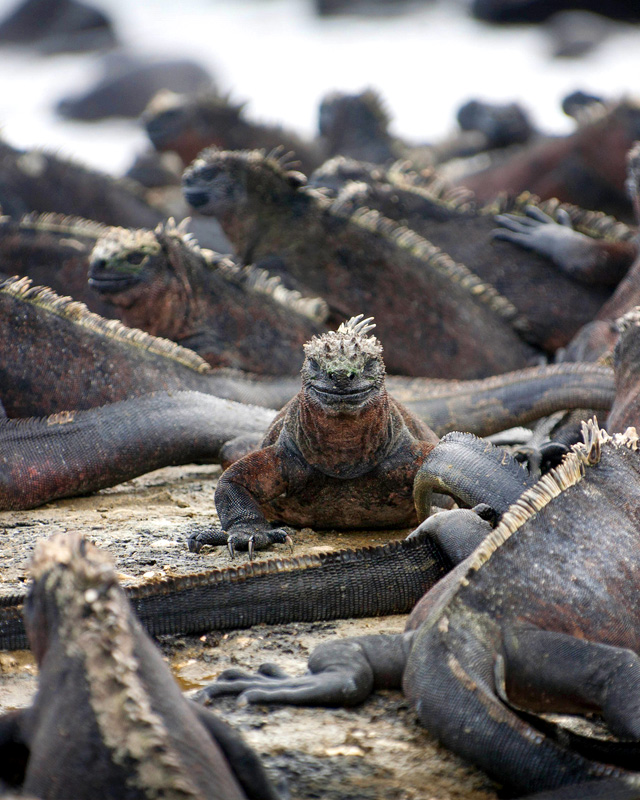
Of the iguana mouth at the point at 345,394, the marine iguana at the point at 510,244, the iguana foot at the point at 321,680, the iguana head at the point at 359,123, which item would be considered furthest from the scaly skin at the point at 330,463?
the iguana head at the point at 359,123

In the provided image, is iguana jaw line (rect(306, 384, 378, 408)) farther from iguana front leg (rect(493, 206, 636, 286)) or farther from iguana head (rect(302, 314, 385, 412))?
iguana front leg (rect(493, 206, 636, 286))

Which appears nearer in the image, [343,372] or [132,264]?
[343,372]

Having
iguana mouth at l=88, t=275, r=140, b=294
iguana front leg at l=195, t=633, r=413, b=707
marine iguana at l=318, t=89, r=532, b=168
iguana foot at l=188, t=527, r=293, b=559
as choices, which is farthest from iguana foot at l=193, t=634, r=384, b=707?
marine iguana at l=318, t=89, r=532, b=168

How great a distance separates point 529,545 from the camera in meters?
2.47

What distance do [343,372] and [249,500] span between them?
0.61 m

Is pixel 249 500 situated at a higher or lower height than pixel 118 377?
higher

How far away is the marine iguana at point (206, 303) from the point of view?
206 inches

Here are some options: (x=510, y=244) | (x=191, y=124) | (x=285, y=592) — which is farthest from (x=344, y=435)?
(x=191, y=124)

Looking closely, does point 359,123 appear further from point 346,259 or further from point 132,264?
point 132,264

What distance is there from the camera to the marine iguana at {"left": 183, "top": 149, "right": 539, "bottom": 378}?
600 centimetres

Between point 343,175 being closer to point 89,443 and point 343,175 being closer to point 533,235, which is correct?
point 533,235

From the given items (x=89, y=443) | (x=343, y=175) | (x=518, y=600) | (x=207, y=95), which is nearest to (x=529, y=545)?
(x=518, y=600)

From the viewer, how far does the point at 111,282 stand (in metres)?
5.09

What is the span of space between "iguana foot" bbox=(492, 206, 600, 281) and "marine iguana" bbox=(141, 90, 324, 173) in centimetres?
298
